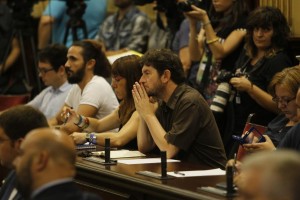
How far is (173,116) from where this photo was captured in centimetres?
533

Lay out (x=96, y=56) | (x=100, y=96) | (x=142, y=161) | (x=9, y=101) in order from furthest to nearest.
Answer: (x=9, y=101)
(x=96, y=56)
(x=100, y=96)
(x=142, y=161)

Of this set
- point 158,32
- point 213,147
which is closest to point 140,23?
point 158,32

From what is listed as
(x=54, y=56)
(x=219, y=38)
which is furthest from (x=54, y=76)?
(x=219, y=38)

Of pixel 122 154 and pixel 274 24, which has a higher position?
pixel 274 24

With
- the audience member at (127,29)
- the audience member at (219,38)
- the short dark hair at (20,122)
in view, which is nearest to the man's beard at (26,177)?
the short dark hair at (20,122)

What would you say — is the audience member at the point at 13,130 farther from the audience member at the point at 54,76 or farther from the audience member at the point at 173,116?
the audience member at the point at 54,76

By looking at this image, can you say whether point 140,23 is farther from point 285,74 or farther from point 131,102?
point 285,74

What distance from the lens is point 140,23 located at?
829cm

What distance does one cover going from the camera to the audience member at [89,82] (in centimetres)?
663

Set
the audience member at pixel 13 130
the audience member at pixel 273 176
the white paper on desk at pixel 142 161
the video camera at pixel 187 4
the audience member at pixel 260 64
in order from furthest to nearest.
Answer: the video camera at pixel 187 4 → the audience member at pixel 260 64 → the white paper on desk at pixel 142 161 → the audience member at pixel 13 130 → the audience member at pixel 273 176

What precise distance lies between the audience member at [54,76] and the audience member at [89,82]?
36 centimetres

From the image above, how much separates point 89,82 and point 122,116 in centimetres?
81

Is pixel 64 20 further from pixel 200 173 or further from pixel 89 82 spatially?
pixel 200 173

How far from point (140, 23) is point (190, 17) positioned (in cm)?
164
